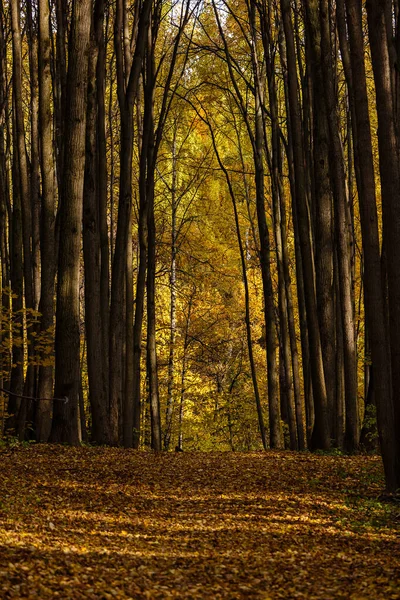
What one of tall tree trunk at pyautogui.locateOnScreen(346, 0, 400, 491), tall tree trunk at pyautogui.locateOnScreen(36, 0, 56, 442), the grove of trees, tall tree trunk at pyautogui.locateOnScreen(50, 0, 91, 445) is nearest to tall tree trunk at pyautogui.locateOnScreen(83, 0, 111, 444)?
the grove of trees

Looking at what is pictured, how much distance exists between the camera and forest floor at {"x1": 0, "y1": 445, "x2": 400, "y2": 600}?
4.92 metres

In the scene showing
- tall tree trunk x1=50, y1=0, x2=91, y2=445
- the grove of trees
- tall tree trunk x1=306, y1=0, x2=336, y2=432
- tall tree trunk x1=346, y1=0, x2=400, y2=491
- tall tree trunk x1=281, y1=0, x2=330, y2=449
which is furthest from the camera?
tall tree trunk x1=306, y1=0, x2=336, y2=432

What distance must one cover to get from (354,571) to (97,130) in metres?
9.52

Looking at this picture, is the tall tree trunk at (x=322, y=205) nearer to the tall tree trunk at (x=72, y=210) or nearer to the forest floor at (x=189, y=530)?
the forest floor at (x=189, y=530)

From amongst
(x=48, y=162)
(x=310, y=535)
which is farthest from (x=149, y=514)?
(x=48, y=162)

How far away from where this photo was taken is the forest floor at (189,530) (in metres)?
4.92

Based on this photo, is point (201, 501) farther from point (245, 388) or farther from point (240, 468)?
point (245, 388)

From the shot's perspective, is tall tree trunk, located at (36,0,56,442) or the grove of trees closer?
the grove of trees

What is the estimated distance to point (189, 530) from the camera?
6.64m

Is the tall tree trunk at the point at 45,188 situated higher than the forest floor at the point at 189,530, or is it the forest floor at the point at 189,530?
the tall tree trunk at the point at 45,188

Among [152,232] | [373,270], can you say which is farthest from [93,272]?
[373,270]

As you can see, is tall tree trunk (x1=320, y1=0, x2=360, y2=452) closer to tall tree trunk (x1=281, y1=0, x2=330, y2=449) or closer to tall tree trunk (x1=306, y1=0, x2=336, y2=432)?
tall tree trunk (x1=306, y1=0, x2=336, y2=432)

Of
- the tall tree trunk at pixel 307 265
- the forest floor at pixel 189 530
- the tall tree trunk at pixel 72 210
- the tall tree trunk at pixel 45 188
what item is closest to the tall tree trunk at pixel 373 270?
the forest floor at pixel 189 530

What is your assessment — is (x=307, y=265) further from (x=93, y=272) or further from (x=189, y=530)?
(x=189, y=530)
